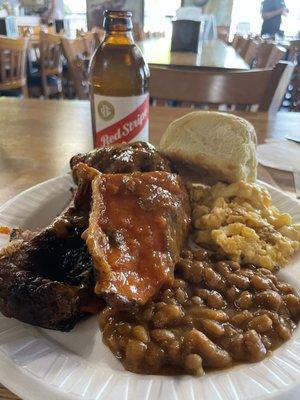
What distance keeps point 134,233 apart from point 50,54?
4914mm

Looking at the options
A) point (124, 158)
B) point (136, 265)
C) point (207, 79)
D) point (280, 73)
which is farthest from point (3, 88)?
point (136, 265)

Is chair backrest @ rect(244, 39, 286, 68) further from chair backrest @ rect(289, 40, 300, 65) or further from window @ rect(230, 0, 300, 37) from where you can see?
window @ rect(230, 0, 300, 37)

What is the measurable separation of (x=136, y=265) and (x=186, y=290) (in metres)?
0.16

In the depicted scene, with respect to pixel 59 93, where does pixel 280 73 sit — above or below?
above

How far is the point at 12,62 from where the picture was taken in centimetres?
416

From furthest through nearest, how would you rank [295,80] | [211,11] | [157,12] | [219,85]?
1. [157,12]
2. [211,11]
3. [295,80]
4. [219,85]

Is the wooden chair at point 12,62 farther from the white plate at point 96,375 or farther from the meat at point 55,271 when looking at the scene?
the white plate at point 96,375

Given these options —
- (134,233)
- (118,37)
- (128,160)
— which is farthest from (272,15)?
(134,233)

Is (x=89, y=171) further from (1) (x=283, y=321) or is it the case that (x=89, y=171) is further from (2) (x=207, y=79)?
(2) (x=207, y=79)

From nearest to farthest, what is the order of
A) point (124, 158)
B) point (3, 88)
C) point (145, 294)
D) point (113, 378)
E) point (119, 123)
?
point (113, 378) < point (145, 294) < point (124, 158) < point (119, 123) < point (3, 88)

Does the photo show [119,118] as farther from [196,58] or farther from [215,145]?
[196,58]

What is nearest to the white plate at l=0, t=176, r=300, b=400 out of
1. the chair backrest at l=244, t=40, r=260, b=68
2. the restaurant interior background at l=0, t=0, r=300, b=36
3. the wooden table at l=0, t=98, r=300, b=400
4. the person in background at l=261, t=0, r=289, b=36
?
the wooden table at l=0, t=98, r=300, b=400

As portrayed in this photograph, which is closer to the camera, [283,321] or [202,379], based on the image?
[202,379]

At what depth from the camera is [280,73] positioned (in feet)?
6.89
